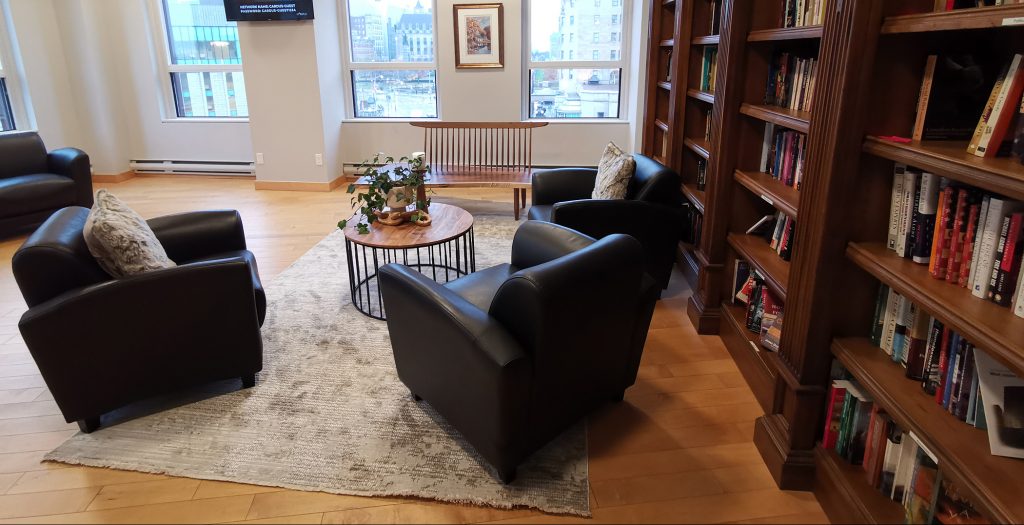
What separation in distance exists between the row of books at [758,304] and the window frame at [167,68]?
18.4 ft

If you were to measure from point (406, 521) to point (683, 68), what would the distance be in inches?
122

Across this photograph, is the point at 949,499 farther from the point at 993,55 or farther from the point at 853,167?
the point at 993,55

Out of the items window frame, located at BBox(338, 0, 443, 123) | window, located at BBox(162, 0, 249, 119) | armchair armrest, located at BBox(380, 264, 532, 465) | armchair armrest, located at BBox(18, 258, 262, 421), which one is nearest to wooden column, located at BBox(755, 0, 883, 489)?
armchair armrest, located at BBox(380, 264, 532, 465)

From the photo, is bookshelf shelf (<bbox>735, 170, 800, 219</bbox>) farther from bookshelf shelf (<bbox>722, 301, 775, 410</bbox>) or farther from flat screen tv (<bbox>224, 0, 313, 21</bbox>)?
flat screen tv (<bbox>224, 0, 313, 21</bbox>)

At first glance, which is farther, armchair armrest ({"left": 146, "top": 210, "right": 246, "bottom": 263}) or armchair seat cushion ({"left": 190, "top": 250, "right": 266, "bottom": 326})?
armchair armrest ({"left": 146, "top": 210, "right": 246, "bottom": 263})

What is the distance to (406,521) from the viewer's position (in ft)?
6.21

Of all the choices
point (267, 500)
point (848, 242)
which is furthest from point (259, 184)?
point (848, 242)

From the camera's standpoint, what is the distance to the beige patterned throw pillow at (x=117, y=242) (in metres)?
2.19

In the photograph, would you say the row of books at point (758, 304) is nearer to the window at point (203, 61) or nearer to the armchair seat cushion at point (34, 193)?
the armchair seat cushion at point (34, 193)

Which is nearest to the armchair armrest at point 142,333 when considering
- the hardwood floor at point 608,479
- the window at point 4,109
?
the hardwood floor at point 608,479

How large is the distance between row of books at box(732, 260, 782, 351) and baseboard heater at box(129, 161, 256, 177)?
18.3ft

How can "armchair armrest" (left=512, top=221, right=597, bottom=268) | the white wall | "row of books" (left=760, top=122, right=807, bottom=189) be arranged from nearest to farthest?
"armchair armrest" (left=512, top=221, right=597, bottom=268) < "row of books" (left=760, top=122, right=807, bottom=189) < the white wall

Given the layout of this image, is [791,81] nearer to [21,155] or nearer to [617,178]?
[617,178]

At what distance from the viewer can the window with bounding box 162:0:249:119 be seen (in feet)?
20.9
